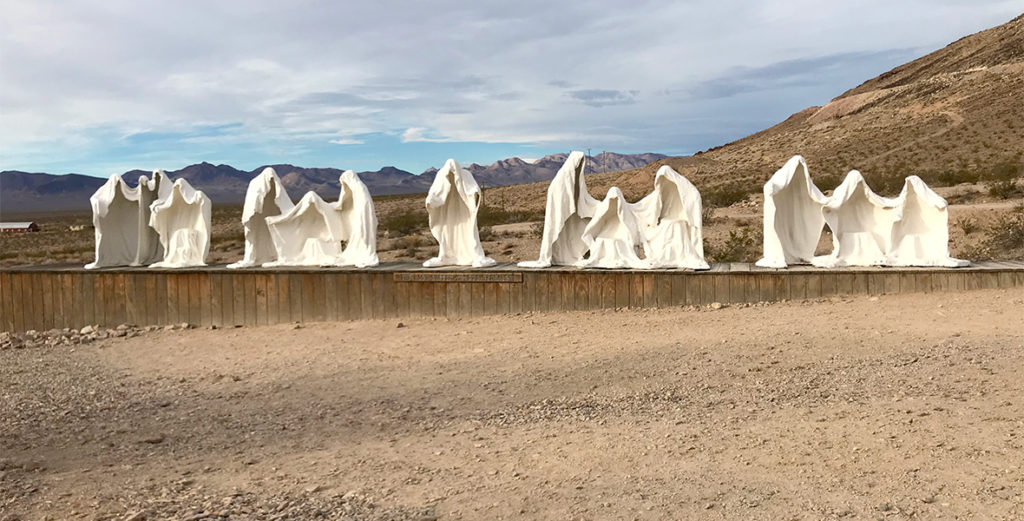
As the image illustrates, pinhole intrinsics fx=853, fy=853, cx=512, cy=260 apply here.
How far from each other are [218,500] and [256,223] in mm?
8762

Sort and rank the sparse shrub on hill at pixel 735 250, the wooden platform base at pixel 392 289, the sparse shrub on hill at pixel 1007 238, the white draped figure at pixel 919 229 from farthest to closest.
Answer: the sparse shrub on hill at pixel 735 250, the sparse shrub on hill at pixel 1007 238, the white draped figure at pixel 919 229, the wooden platform base at pixel 392 289

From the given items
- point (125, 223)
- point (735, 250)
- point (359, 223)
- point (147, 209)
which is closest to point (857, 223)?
point (735, 250)

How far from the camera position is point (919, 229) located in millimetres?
11594

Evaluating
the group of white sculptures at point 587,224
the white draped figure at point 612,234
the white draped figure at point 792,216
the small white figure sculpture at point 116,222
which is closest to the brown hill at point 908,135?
the white draped figure at point 792,216

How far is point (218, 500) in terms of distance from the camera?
500 cm

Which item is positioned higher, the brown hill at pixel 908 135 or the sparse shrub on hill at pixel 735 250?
the brown hill at pixel 908 135

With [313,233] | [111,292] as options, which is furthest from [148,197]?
[313,233]

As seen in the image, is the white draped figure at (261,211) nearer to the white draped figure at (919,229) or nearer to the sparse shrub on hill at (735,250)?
the sparse shrub on hill at (735,250)

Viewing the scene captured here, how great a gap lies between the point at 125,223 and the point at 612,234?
7.99m

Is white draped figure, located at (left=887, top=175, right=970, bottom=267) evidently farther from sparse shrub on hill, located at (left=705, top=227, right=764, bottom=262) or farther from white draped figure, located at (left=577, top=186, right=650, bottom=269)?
sparse shrub on hill, located at (left=705, top=227, right=764, bottom=262)

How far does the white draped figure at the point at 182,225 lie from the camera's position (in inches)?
519

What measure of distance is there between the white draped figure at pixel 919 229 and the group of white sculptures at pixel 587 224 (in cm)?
1

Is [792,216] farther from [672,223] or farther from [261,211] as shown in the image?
[261,211]

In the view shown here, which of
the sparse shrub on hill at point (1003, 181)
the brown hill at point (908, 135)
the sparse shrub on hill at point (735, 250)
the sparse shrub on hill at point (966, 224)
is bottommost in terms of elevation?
the sparse shrub on hill at point (735, 250)
